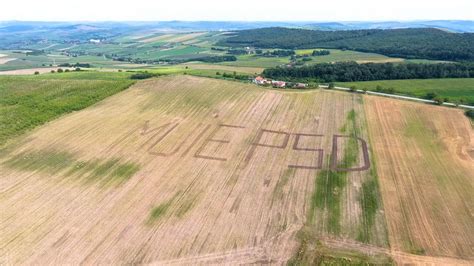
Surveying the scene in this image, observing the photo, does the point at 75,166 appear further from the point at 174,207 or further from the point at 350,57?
the point at 350,57

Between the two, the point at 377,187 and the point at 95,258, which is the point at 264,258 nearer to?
the point at 95,258

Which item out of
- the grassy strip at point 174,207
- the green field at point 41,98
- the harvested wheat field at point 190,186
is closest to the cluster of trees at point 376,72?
the harvested wheat field at point 190,186

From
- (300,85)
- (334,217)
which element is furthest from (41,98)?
(334,217)

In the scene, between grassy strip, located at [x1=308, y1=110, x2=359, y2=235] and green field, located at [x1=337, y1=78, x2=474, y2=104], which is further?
green field, located at [x1=337, y1=78, x2=474, y2=104]

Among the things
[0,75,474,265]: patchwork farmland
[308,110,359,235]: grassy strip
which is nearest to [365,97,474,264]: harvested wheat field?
[0,75,474,265]: patchwork farmland

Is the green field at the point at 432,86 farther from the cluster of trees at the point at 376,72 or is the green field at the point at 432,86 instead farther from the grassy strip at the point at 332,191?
the grassy strip at the point at 332,191

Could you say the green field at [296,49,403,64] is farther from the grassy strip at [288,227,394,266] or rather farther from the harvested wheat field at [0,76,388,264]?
→ the grassy strip at [288,227,394,266]

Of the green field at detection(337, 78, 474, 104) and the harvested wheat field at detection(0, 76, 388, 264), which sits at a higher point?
the green field at detection(337, 78, 474, 104)
